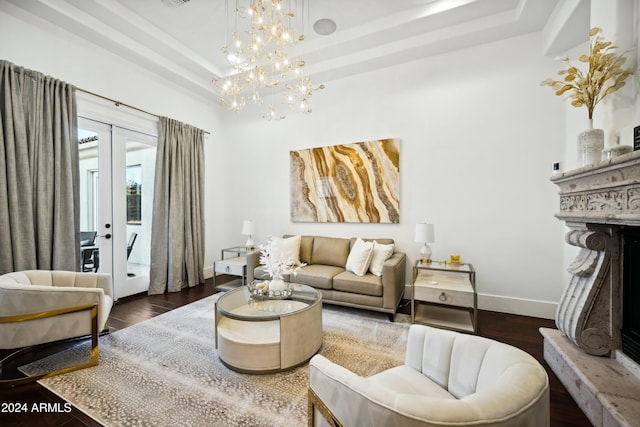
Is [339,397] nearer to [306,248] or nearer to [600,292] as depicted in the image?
[600,292]

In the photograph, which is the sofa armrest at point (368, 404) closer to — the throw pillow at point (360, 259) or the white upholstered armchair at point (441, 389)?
the white upholstered armchair at point (441, 389)

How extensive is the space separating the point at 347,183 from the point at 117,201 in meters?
3.23

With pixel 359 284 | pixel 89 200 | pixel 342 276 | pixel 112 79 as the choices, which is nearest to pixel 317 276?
pixel 342 276

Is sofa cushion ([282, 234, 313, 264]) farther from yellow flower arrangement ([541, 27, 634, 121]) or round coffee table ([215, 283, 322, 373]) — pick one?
yellow flower arrangement ([541, 27, 634, 121])

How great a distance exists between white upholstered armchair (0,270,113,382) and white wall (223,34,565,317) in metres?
2.94

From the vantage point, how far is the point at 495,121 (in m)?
3.26

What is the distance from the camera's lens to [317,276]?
11.0ft

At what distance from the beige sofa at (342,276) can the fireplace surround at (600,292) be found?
4.53 ft

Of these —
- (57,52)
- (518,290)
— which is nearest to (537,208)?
(518,290)

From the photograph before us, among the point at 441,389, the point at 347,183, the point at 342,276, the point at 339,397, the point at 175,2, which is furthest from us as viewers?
the point at 347,183

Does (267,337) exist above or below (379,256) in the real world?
below

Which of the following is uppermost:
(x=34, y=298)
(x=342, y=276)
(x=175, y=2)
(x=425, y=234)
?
(x=175, y=2)

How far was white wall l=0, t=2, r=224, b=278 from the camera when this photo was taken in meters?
2.75

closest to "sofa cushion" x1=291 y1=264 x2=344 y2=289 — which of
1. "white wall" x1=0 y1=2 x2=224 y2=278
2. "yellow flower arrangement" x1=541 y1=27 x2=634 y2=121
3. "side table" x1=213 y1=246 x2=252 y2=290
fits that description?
"side table" x1=213 y1=246 x2=252 y2=290
